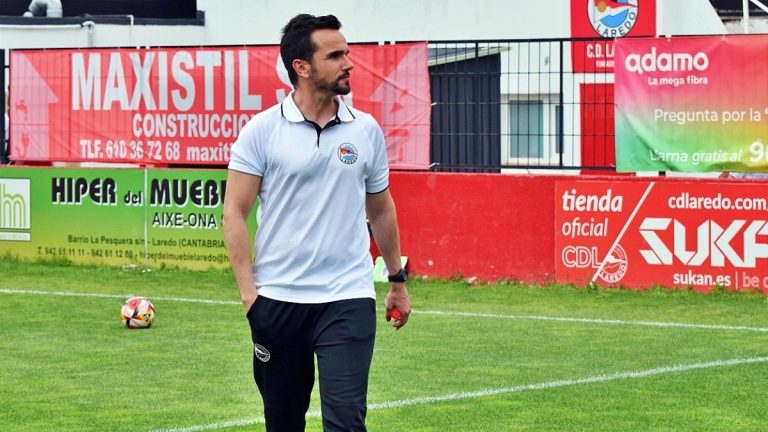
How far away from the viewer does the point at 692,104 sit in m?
16.4

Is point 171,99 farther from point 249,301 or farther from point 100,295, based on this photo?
point 249,301

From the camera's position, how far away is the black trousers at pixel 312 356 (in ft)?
20.7

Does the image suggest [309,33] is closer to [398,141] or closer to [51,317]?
[51,317]

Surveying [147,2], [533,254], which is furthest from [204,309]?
[147,2]

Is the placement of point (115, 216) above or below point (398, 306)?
above

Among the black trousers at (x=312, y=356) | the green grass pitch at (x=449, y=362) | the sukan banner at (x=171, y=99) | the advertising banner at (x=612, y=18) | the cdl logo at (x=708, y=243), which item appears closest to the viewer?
the black trousers at (x=312, y=356)

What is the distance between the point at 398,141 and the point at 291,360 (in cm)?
1166

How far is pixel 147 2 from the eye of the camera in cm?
3488

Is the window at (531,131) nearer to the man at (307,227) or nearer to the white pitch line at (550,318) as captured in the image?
the white pitch line at (550,318)

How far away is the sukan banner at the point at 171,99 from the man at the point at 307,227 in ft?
37.6

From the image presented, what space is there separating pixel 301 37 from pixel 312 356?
1.21 m

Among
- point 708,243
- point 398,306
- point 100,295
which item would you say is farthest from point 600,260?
point 398,306

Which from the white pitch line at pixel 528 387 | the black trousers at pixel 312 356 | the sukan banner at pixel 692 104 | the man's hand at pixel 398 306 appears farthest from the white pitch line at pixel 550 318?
the black trousers at pixel 312 356

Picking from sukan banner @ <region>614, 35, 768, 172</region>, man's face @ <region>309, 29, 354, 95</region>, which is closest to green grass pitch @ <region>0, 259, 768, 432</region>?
sukan banner @ <region>614, 35, 768, 172</region>
